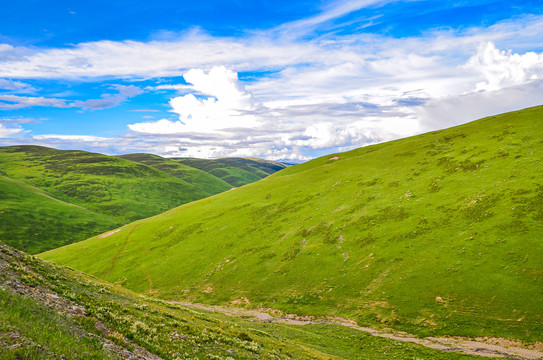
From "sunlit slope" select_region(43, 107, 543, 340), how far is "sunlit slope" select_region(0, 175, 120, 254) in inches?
2500

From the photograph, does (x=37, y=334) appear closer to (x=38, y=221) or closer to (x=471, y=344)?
(x=471, y=344)

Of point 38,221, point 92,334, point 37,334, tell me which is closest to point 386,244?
point 92,334

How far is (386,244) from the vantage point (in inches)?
1932

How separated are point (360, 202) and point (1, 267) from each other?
63035 mm

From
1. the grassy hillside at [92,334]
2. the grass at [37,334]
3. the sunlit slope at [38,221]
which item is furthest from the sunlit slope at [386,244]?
the sunlit slope at [38,221]

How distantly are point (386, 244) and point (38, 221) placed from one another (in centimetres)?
18330

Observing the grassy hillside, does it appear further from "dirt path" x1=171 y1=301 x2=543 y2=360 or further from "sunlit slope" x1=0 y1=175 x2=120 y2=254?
"sunlit slope" x1=0 y1=175 x2=120 y2=254

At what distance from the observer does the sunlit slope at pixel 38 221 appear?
436ft

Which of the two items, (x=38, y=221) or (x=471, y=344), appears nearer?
(x=471, y=344)

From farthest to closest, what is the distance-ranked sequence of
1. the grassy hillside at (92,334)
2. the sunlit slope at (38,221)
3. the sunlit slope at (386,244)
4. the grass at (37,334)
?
the sunlit slope at (38,221)
the sunlit slope at (386,244)
the grassy hillside at (92,334)
the grass at (37,334)

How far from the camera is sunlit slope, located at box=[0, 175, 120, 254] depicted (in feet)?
436

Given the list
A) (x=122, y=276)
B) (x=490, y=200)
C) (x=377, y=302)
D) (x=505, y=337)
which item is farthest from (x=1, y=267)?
(x=490, y=200)

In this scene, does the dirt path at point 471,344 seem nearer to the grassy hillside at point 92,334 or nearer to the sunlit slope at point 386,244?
the sunlit slope at point 386,244

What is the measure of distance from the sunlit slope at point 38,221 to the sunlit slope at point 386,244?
63.5 meters
